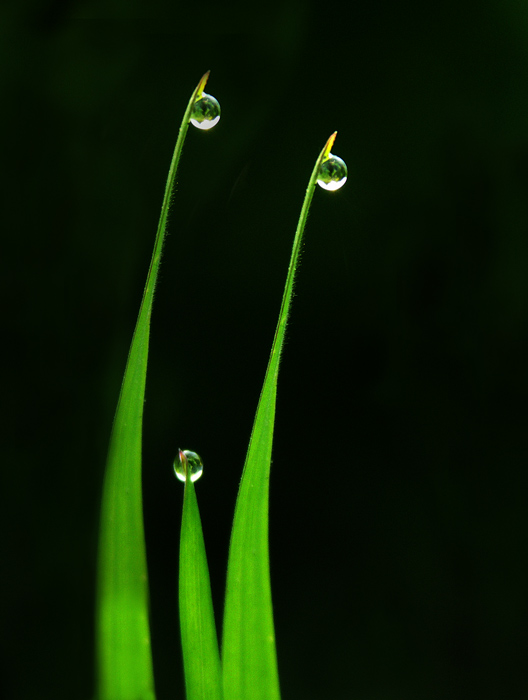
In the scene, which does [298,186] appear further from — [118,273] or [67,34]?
[67,34]

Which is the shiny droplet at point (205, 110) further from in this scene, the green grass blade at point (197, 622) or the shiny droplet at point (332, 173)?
the green grass blade at point (197, 622)

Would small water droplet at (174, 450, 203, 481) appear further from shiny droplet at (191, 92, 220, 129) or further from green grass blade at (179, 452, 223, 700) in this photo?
shiny droplet at (191, 92, 220, 129)

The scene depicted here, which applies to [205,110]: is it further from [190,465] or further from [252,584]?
[252,584]

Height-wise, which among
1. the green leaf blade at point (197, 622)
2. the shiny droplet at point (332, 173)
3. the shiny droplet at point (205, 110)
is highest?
the shiny droplet at point (205, 110)

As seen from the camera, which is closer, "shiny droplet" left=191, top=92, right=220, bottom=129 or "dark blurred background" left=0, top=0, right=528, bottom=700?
"shiny droplet" left=191, top=92, right=220, bottom=129

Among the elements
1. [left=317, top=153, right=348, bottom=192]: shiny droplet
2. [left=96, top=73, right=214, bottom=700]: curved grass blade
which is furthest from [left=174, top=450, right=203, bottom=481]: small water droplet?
[left=317, top=153, right=348, bottom=192]: shiny droplet

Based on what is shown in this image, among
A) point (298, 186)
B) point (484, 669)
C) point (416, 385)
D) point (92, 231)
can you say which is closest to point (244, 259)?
point (298, 186)

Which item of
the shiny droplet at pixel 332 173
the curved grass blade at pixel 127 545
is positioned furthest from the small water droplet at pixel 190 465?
the shiny droplet at pixel 332 173
